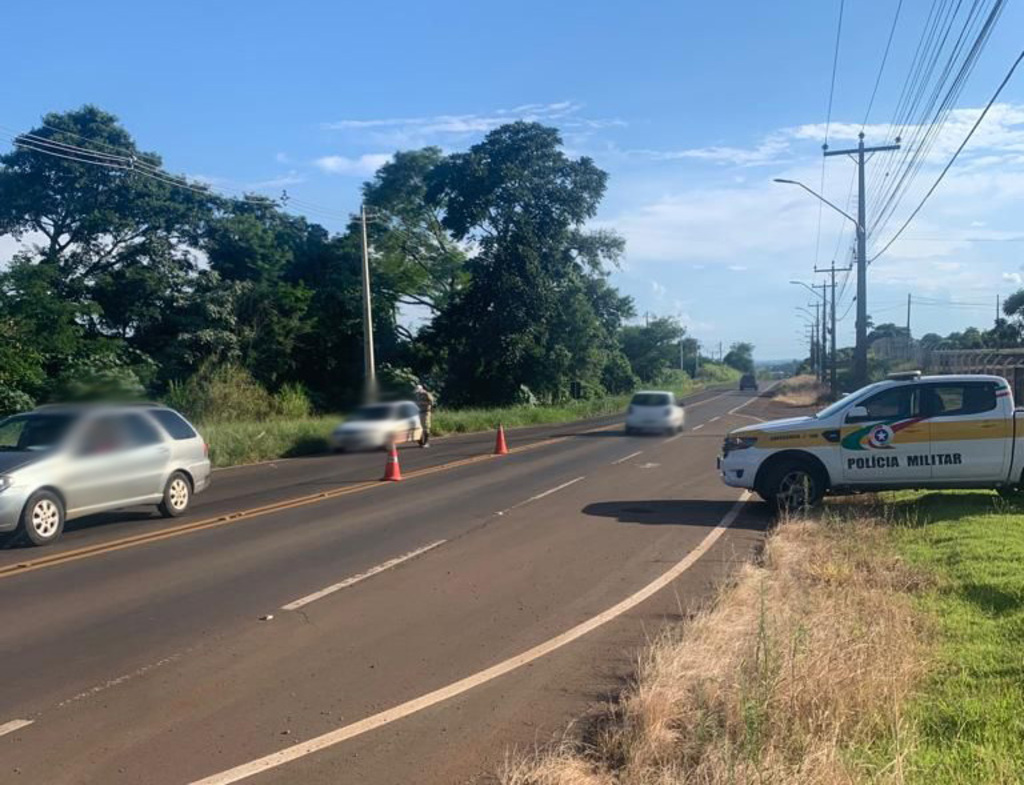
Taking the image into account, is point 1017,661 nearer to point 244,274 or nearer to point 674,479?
point 674,479

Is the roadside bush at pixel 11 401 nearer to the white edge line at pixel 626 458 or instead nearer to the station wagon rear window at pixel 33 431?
the station wagon rear window at pixel 33 431

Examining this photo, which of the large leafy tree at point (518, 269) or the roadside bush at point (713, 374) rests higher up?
the large leafy tree at point (518, 269)

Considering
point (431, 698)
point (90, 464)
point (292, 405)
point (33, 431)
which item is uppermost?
point (33, 431)

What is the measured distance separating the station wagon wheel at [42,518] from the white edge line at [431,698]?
6564 mm

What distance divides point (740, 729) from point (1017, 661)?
2.06 meters

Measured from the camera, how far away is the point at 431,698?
5598 millimetres

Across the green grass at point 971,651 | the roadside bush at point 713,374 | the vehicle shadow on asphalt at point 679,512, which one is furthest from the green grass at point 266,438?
the roadside bush at point 713,374

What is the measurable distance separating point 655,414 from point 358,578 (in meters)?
21.1

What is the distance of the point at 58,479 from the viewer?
1073 cm

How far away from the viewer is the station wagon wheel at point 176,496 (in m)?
12.5

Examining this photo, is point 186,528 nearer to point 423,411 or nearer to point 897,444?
point 897,444

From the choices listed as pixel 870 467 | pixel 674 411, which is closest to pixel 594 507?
pixel 870 467

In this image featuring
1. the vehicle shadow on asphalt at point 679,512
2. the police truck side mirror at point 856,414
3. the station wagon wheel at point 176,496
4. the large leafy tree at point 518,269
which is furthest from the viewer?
the large leafy tree at point 518,269

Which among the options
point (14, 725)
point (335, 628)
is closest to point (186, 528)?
point (335, 628)
